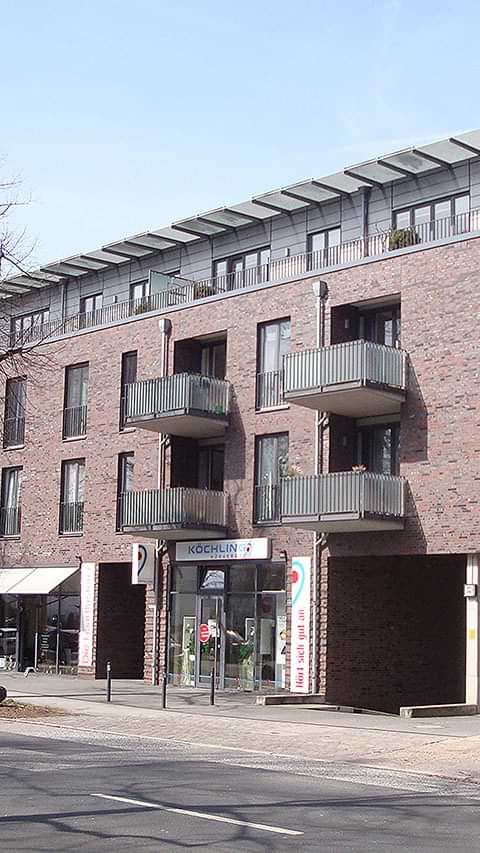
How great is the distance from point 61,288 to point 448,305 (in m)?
19.0

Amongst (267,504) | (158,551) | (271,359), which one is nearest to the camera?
(267,504)

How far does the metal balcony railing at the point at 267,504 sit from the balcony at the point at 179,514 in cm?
110

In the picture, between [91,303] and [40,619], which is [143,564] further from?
[91,303]

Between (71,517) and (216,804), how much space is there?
25.5 m

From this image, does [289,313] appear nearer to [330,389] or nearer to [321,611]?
[330,389]

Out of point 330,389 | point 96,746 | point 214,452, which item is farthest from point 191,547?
point 96,746

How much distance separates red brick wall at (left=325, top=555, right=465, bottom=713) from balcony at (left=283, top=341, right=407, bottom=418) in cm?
391

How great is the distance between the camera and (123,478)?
35.6m

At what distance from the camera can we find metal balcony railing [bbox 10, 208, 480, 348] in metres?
29.3

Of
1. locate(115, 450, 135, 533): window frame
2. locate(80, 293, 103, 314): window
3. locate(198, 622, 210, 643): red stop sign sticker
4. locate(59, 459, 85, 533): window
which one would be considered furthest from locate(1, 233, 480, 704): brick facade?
locate(80, 293, 103, 314): window

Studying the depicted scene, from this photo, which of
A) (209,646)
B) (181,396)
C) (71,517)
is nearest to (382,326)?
(181,396)

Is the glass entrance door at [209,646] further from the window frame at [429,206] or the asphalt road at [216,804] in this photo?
the asphalt road at [216,804]

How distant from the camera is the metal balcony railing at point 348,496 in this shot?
1064 inches

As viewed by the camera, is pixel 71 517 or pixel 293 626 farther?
pixel 71 517
